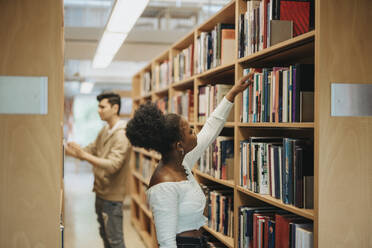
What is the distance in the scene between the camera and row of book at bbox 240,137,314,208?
1.75m

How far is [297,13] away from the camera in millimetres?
2066

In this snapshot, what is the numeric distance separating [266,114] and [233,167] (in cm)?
65

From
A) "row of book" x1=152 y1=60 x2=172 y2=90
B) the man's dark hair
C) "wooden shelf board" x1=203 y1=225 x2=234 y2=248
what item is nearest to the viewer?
"wooden shelf board" x1=203 y1=225 x2=234 y2=248

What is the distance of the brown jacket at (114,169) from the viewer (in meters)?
3.29

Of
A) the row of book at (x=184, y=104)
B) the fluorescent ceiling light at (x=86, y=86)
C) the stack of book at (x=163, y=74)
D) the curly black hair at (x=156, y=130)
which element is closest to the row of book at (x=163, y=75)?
the stack of book at (x=163, y=74)

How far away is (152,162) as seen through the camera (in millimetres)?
4555

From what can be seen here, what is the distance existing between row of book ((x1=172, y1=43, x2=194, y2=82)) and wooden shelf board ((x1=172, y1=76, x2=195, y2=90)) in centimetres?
5

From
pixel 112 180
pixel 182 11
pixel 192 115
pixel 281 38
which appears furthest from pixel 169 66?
pixel 182 11

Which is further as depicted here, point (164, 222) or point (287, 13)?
point (287, 13)

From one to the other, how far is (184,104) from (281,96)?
1.69 m

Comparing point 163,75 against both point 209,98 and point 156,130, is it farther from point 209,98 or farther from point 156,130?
point 156,130

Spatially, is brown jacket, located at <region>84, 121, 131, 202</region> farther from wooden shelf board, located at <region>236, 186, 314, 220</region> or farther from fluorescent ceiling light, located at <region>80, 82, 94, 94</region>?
fluorescent ceiling light, located at <region>80, 82, 94, 94</region>

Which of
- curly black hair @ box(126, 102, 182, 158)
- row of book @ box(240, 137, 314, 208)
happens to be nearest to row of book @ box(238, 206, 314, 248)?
row of book @ box(240, 137, 314, 208)

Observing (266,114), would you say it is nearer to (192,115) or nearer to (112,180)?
(192,115)
